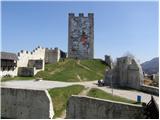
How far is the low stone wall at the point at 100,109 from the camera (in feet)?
61.3

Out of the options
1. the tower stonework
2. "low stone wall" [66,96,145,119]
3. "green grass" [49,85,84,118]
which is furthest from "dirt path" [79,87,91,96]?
the tower stonework

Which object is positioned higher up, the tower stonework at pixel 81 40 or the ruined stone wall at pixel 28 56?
the tower stonework at pixel 81 40

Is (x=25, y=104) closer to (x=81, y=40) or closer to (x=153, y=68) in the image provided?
(x=81, y=40)

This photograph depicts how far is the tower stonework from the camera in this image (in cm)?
6481

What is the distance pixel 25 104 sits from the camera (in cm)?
2852

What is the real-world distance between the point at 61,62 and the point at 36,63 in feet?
18.5

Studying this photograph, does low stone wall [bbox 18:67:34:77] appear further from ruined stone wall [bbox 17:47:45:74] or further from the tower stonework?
the tower stonework

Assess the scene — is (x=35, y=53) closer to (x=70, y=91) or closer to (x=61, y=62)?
(x=61, y=62)

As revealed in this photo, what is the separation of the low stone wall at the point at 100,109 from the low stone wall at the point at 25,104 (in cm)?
390

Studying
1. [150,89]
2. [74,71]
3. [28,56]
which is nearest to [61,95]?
[150,89]

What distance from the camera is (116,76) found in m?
36.5

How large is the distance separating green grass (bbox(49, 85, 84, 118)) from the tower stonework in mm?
30931

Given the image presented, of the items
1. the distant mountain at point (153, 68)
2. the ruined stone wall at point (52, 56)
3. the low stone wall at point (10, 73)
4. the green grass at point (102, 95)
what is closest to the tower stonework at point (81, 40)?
the ruined stone wall at point (52, 56)

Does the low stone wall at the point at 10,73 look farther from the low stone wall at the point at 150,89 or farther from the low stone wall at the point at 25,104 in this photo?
the low stone wall at the point at 150,89
